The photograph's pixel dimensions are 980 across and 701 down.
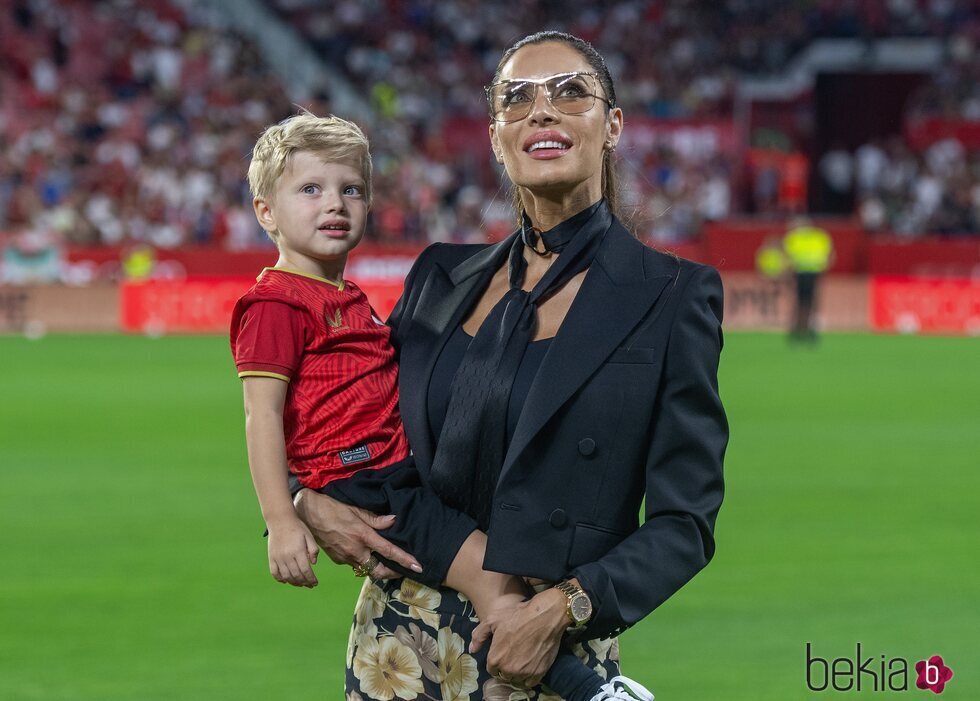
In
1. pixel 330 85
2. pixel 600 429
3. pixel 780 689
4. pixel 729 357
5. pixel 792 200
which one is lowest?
pixel 780 689

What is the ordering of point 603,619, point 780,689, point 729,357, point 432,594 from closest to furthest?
point 603,619, point 432,594, point 780,689, point 729,357

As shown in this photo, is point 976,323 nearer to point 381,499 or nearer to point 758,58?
point 758,58

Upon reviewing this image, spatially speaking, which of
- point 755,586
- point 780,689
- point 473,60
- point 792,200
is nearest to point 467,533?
point 780,689

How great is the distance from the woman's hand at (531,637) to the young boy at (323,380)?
2.9 inches

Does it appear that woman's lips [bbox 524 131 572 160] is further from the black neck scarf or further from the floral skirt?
the floral skirt

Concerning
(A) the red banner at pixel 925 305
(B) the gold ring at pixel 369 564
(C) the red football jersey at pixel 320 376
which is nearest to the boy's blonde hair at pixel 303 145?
(C) the red football jersey at pixel 320 376

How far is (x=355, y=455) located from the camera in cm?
348

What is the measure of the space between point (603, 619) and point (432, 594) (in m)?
0.42

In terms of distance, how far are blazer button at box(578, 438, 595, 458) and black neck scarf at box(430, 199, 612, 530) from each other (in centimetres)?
17

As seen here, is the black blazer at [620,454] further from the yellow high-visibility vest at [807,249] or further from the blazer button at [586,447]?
the yellow high-visibility vest at [807,249]

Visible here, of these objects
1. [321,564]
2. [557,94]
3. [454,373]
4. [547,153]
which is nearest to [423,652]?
[454,373]

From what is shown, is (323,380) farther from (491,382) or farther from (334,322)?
(491,382)

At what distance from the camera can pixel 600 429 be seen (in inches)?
126

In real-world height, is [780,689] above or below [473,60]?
below
